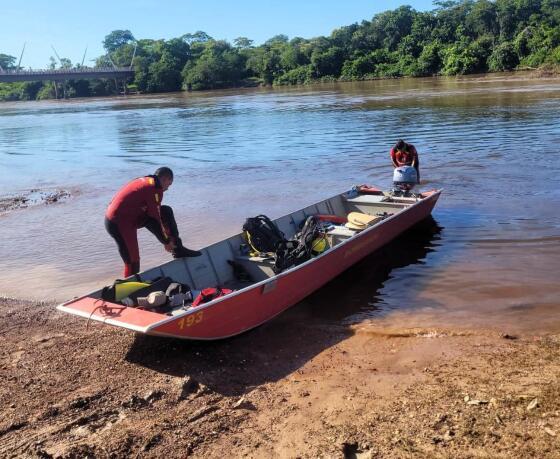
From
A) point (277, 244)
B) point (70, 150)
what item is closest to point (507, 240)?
point (277, 244)

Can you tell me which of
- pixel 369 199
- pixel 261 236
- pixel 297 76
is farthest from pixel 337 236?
pixel 297 76

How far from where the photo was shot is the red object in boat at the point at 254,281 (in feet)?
16.4

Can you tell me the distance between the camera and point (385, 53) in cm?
7206

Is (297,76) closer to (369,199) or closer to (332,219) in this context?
(369,199)

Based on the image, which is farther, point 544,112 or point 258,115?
point 258,115

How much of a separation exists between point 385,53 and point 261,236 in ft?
231

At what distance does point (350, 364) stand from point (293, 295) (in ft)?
4.74

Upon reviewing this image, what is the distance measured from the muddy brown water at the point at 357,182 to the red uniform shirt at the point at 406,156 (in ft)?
3.93

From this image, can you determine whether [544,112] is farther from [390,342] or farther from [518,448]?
[518,448]

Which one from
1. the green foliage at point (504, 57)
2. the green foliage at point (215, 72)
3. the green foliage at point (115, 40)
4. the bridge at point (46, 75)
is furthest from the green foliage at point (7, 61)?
the green foliage at point (504, 57)

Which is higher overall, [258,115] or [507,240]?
[258,115]

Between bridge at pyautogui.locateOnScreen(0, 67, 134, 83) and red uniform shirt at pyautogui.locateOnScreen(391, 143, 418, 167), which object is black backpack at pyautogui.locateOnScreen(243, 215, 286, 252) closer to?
red uniform shirt at pyautogui.locateOnScreen(391, 143, 418, 167)

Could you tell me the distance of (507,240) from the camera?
28.1ft

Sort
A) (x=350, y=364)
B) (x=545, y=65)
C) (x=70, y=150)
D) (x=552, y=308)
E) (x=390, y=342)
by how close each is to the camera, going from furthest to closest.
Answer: (x=545, y=65) < (x=70, y=150) < (x=552, y=308) < (x=390, y=342) < (x=350, y=364)
